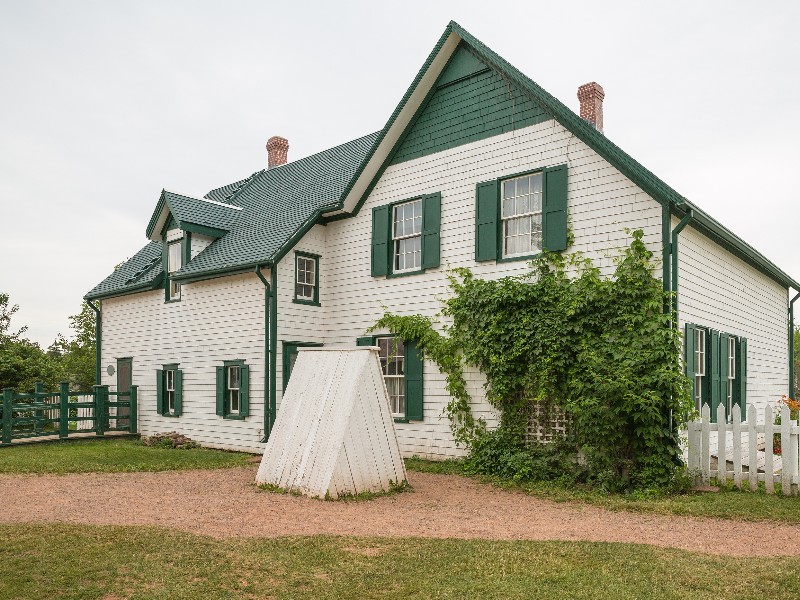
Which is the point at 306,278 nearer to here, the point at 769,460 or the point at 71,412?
the point at 769,460

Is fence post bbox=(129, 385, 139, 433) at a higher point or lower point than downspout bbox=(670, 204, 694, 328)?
lower

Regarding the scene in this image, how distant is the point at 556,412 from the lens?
39.8 feet

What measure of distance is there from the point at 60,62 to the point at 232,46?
3.38 m

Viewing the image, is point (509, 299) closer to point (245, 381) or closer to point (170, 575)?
point (245, 381)

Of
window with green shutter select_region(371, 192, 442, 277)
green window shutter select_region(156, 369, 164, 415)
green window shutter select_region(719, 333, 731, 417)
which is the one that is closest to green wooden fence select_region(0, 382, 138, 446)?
green window shutter select_region(156, 369, 164, 415)

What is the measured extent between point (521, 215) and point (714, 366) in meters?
4.75

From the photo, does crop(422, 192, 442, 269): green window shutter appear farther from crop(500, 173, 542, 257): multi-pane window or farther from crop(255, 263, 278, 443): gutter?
crop(255, 263, 278, 443): gutter

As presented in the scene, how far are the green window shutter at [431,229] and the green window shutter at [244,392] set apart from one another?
5080 mm

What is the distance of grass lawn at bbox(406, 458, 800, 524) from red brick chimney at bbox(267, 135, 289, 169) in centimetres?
1596

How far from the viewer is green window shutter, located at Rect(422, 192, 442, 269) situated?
14484 mm

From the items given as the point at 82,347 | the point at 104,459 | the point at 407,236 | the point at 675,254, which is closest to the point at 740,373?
the point at 675,254

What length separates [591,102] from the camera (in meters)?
16.9

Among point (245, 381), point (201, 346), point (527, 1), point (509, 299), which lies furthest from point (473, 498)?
point (201, 346)

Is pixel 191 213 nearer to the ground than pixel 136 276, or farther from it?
farther from it
